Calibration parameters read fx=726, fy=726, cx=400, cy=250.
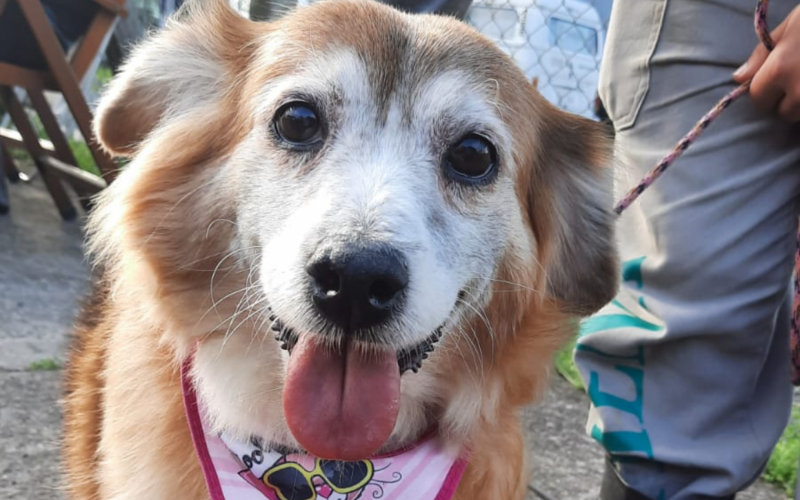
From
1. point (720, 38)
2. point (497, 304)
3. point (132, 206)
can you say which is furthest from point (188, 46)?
point (720, 38)

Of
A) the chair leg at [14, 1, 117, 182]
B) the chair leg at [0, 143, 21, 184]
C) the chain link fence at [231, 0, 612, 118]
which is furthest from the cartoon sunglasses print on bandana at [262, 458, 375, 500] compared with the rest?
the chair leg at [0, 143, 21, 184]

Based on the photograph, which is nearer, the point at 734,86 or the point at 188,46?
the point at 734,86

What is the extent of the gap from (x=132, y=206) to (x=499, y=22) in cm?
424

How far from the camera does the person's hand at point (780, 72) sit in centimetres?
166

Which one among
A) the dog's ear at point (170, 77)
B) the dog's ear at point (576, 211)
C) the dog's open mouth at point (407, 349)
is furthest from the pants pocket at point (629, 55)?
the dog's ear at point (170, 77)

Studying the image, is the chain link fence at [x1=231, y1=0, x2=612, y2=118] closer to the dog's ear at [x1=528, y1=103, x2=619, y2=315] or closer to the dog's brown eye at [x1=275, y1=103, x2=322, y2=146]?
the dog's ear at [x1=528, y1=103, x2=619, y2=315]

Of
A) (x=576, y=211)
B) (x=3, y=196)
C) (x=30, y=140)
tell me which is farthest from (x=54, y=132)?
(x=576, y=211)

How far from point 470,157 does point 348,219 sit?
47cm

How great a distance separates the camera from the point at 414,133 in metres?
1.70

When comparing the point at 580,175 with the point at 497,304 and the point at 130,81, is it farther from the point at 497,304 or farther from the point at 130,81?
the point at 130,81

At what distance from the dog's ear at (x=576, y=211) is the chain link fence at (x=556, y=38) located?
10.6 ft

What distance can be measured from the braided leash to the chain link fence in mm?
3489

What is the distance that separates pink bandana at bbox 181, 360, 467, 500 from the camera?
1.72 m

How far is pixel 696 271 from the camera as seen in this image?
192 cm
